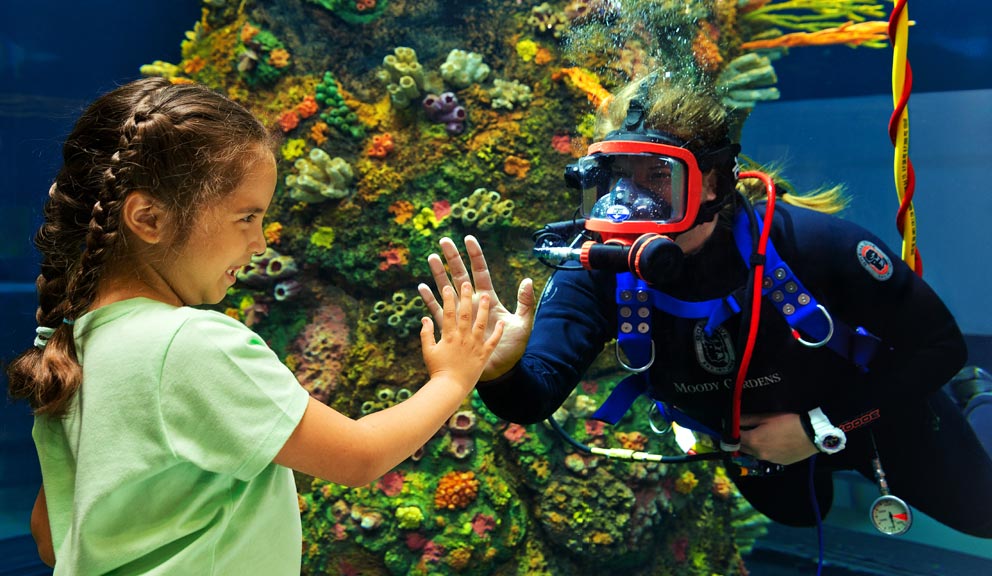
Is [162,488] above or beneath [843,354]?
beneath

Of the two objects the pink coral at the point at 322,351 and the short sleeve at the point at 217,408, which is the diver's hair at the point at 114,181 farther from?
the pink coral at the point at 322,351

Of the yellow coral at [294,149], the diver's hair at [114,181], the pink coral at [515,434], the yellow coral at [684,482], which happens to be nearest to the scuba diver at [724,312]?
the diver's hair at [114,181]

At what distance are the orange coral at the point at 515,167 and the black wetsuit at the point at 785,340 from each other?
2162 millimetres

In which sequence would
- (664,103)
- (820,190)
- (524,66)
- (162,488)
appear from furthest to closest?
(524,66)
(820,190)
(664,103)
(162,488)

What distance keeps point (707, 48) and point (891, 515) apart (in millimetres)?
3207

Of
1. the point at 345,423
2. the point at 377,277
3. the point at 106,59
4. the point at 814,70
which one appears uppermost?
the point at 814,70

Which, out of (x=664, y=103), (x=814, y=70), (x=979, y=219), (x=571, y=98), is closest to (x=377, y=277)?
(x=571, y=98)

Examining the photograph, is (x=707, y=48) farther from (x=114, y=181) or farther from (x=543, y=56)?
(x=114, y=181)

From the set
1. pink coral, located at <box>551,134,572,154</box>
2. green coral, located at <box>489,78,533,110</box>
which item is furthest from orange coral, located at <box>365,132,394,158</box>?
pink coral, located at <box>551,134,572,154</box>

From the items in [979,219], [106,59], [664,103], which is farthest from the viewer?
[979,219]

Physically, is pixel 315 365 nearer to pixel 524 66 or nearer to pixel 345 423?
pixel 524 66

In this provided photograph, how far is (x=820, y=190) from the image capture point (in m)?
2.90

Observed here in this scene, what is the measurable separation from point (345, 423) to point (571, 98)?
12.4ft

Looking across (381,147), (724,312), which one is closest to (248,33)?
(381,147)
